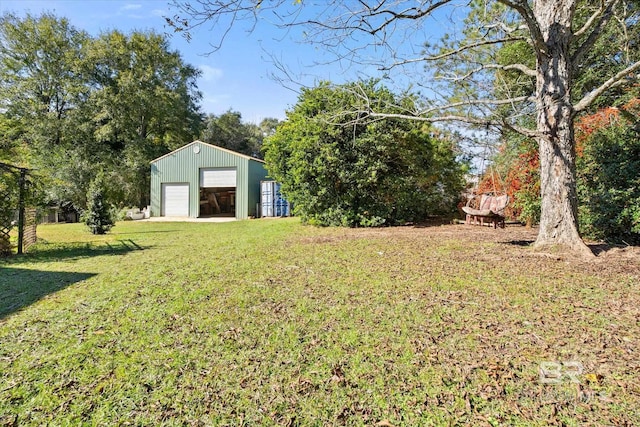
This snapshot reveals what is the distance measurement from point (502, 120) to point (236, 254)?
199 inches

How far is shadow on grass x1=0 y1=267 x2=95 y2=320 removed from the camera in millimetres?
3449

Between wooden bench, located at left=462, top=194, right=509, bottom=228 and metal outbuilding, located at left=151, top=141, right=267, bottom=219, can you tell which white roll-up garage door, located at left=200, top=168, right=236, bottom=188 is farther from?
wooden bench, located at left=462, top=194, right=509, bottom=228

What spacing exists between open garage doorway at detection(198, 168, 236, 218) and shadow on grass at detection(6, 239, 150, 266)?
A: 9.42m

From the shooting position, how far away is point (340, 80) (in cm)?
690

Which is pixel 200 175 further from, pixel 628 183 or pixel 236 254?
pixel 628 183

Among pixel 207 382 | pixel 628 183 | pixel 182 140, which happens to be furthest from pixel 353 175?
pixel 182 140

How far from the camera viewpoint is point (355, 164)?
941cm

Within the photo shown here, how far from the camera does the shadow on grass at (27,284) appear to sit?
11.3ft

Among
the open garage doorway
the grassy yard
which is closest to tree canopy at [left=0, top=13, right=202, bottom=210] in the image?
the open garage doorway

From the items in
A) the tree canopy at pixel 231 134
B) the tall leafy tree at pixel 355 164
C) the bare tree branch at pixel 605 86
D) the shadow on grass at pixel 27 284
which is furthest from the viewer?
the tree canopy at pixel 231 134

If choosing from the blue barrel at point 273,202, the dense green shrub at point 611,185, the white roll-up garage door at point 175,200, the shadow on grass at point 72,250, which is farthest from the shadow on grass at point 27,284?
the white roll-up garage door at point 175,200

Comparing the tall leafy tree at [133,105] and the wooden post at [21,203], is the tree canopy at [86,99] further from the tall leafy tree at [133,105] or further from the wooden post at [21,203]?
the wooden post at [21,203]

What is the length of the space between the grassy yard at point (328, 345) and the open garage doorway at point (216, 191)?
1284 centimetres

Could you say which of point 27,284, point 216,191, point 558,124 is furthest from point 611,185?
point 216,191
